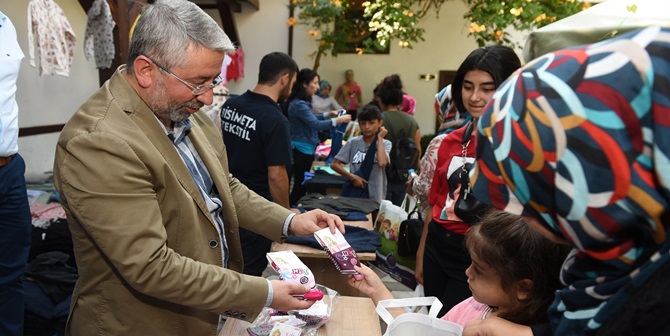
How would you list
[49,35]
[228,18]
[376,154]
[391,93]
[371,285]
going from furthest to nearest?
[228,18]
[391,93]
[376,154]
[49,35]
[371,285]

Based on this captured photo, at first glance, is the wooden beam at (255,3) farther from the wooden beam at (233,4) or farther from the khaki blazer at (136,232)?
the khaki blazer at (136,232)

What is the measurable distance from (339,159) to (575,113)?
4.28 m

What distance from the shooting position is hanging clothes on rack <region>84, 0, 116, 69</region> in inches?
177

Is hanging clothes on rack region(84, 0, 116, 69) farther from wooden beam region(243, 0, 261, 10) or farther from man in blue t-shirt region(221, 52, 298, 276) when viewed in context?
wooden beam region(243, 0, 261, 10)

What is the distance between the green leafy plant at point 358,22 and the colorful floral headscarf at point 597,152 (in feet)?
25.8

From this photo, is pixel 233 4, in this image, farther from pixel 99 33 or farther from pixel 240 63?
pixel 99 33

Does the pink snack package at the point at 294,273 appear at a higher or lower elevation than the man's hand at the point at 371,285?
higher

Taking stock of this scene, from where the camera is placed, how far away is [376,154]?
459 cm

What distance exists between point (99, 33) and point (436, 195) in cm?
398

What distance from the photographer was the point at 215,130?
1928mm

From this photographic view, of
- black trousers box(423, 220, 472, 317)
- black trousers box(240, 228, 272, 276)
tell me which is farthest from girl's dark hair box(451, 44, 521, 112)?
black trousers box(240, 228, 272, 276)

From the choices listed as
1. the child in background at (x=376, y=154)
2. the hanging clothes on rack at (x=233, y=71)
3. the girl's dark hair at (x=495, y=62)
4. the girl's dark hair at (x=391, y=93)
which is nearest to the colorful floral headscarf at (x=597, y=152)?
the girl's dark hair at (x=495, y=62)

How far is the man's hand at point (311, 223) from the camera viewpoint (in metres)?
1.90

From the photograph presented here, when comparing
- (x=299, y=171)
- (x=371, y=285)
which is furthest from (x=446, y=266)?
(x=299, y=171)
